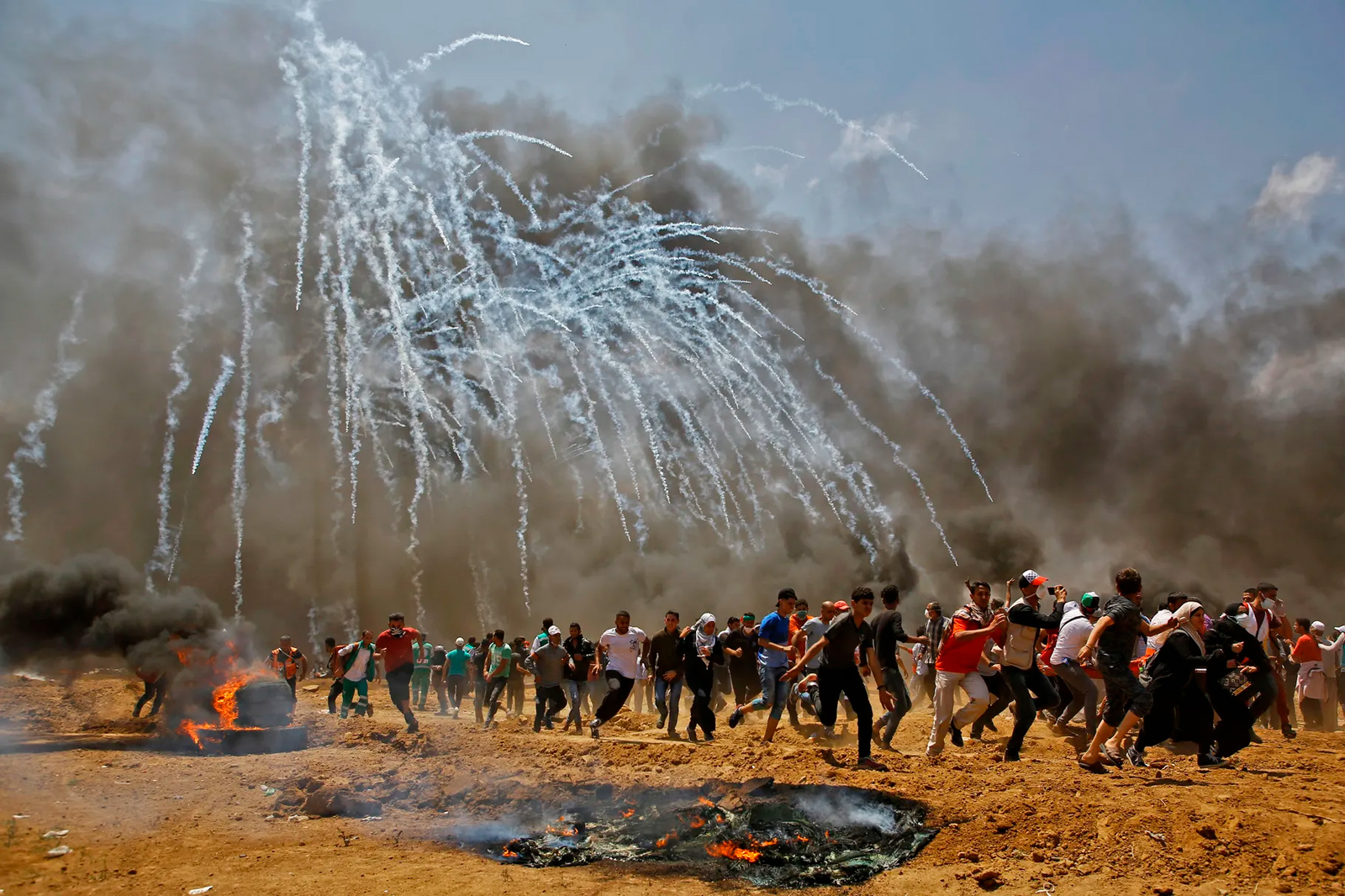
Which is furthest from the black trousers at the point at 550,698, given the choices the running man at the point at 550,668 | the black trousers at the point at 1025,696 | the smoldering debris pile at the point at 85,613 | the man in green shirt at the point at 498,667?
the black trousers at the point at 1025,696

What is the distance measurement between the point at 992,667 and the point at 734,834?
11.2 ft

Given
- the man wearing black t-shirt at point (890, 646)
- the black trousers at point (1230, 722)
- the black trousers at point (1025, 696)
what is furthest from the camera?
the man wearing black t-shirt at point (890, 646)

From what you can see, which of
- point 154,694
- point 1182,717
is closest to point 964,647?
point 1182,717

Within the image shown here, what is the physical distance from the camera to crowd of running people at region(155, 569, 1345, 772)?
7.82 meters

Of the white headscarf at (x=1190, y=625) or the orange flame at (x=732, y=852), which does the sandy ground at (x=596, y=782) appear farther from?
the white headscarf at (x=1190, y=625)

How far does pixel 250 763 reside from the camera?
1054 cm

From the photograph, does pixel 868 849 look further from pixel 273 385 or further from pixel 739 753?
pixel 273 385

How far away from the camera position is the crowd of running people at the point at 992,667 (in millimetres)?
7824

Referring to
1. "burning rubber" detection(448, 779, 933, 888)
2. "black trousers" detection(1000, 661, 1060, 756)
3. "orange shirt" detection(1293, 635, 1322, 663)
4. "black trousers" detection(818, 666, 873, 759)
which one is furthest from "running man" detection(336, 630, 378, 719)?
"orange shirt" detection(1293, 635, 1322, 663)

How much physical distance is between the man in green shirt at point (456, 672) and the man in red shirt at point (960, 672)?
1087 cm

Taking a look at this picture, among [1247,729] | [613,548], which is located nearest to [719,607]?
[613,548]

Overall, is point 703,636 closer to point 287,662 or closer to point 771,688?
point 771,688

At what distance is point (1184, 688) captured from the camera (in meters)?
7.88

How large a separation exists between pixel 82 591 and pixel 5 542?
20.8 metres
